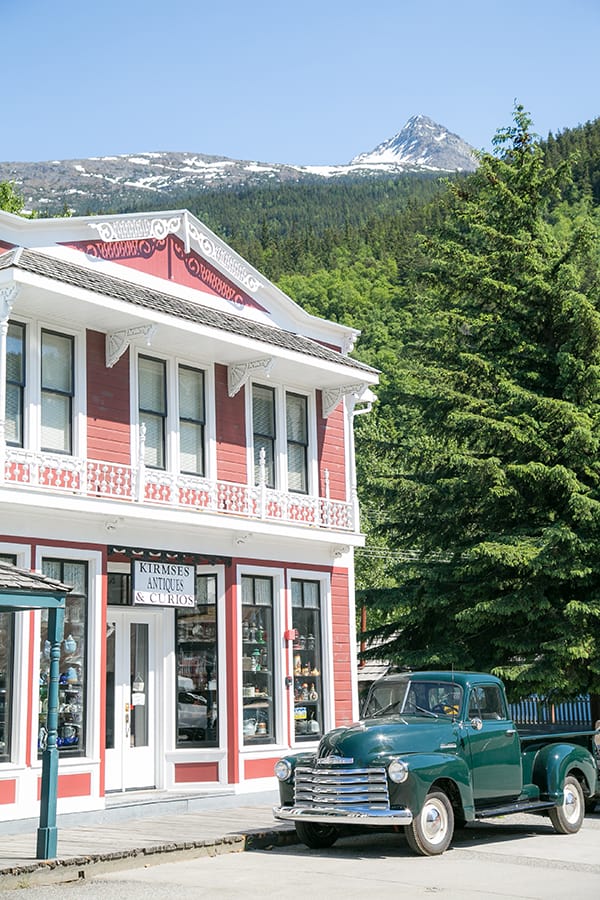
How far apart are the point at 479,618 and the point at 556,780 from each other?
22.1 feet

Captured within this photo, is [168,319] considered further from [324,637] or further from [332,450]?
[324,637]

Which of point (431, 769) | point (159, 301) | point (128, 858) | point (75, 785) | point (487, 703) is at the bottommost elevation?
point (128, 858)

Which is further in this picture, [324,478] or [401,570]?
[401,570]

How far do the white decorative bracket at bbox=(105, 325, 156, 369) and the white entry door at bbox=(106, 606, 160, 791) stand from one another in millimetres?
3787

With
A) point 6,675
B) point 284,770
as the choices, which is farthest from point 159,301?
point 284,770

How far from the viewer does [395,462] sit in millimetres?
25500

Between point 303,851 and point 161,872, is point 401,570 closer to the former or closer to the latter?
point 303,851

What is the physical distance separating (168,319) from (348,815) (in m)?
7.76

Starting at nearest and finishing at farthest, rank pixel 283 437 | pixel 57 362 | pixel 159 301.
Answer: pixel 57 362 → pixel 159 301 → pixel 283 437

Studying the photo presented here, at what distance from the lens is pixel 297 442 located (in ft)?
66.0

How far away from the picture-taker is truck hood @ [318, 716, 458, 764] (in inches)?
504

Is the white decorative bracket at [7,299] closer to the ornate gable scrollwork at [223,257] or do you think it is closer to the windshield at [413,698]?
the ornate gable scrollwork at [223,257]

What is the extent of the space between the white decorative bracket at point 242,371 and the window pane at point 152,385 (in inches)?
55.9

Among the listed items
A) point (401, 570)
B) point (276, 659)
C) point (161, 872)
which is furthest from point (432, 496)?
point (161, 872)
